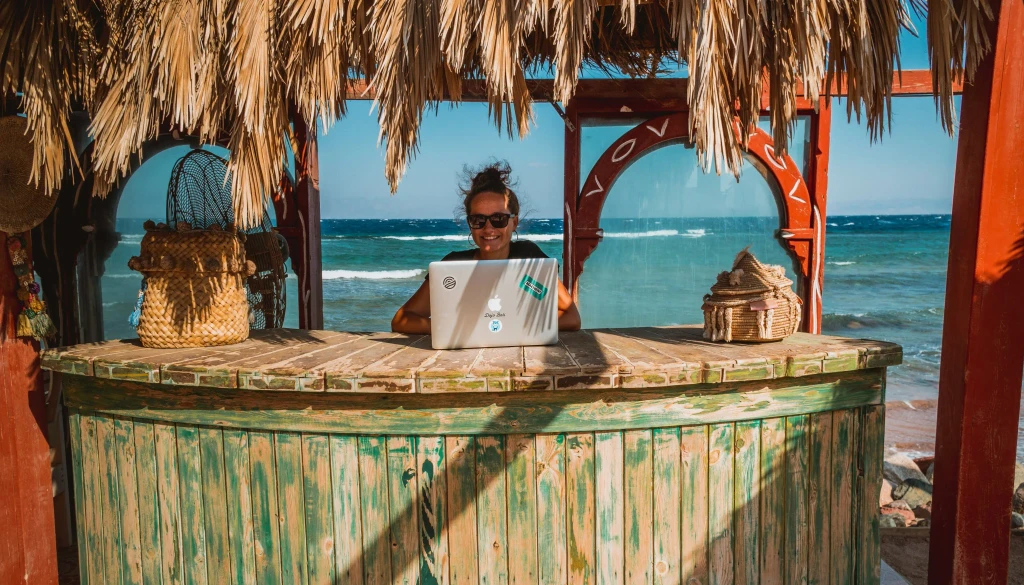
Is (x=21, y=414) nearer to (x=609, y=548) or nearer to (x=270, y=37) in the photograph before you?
(x=270, y=37)

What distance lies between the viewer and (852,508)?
7.53 feet

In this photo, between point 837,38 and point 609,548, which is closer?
point 609,548

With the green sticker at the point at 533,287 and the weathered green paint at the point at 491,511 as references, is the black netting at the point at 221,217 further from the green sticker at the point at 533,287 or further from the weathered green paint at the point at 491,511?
the weathered green paint at the point at 491,511

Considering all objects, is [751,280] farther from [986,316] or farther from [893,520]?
[893,520]

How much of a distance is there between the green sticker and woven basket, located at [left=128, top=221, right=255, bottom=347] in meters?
1.10

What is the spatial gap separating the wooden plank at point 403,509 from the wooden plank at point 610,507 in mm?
572

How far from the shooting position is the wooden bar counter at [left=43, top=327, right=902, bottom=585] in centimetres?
210

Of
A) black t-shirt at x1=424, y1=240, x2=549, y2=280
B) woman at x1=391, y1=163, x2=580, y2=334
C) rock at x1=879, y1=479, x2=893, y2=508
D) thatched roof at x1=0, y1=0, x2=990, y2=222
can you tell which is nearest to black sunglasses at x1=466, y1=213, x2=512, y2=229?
woman at x1=391, y1=163, x2=580, y2=334

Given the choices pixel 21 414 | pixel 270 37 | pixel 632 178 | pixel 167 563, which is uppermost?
pixel 270 37

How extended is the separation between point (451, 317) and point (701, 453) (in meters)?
0.92

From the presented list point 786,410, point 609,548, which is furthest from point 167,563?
point 786,410

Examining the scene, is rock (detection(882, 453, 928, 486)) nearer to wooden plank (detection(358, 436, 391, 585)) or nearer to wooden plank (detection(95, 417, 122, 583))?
wooden plank (detection(358, 436, 391, 585))

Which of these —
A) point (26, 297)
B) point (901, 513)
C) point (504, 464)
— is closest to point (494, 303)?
point (504, 464)

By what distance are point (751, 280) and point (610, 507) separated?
3.10 ft
